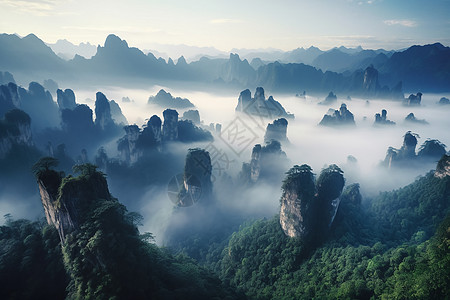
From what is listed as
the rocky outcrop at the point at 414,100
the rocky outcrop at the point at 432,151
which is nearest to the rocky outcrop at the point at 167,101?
the rocky outcrop at the point at 432,151

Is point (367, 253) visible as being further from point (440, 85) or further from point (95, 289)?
point (440, 85)

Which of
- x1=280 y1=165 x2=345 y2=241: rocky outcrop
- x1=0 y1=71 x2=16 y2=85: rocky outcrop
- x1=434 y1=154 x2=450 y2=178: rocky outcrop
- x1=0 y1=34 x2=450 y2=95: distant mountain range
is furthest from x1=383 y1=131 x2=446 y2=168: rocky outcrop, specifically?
x1=0 y1=71 x2=16 y2=85: rocky outcrop

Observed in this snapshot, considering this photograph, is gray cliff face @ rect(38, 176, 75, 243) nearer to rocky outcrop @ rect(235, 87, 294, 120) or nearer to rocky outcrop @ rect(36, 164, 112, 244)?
rocky outcrop @ rect(36, 164, 112, 244)

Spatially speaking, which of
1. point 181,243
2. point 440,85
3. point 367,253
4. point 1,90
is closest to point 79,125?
point 1,90

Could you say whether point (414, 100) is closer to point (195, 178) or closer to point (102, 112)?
point (195, 178)

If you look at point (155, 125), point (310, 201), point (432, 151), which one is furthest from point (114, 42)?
point (432, 151)

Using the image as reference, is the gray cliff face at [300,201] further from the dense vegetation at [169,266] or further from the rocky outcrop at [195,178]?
the rocky outcrop at [195,178]
